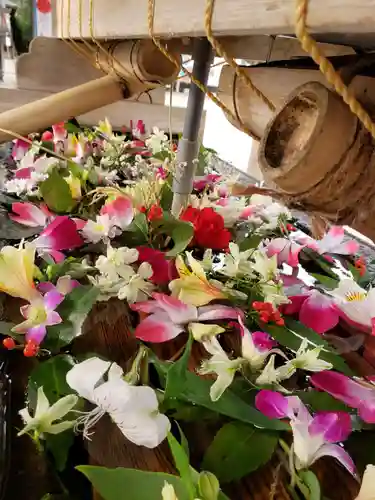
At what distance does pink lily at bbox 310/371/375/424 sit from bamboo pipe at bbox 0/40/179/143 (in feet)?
2.02

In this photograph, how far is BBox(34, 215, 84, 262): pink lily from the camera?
2.28 ft

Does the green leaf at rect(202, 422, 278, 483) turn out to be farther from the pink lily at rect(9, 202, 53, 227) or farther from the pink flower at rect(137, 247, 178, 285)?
the pink lily at rect(9, 202, 53, 227)

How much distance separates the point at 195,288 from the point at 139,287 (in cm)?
6

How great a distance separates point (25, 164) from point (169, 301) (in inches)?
25.9

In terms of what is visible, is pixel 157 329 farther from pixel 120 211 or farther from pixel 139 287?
pixel 120 211

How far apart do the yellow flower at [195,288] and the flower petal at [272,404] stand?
165 mm

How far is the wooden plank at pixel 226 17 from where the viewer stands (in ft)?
0.95

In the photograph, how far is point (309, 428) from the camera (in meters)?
0.39

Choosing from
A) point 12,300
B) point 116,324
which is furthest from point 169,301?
point 12,300

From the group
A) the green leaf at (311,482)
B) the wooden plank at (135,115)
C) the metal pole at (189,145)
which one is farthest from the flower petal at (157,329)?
the wooden plank at (135,115)

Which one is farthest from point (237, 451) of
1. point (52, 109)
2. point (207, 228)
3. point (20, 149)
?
point (20, 149)

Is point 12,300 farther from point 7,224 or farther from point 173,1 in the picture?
point 173,1

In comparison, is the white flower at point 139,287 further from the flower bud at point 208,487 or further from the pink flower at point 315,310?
the flower bud at point 208,487

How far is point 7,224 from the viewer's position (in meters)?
0.81
